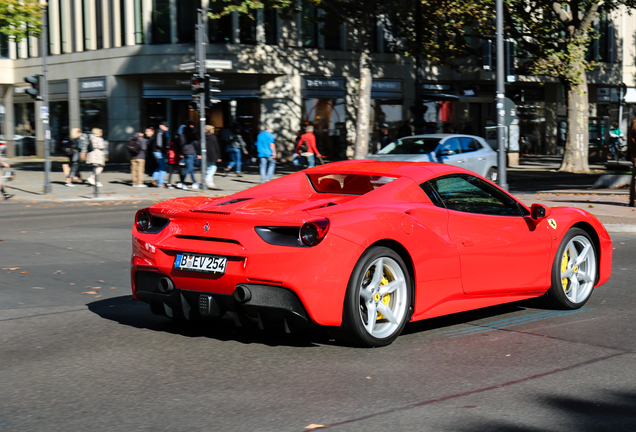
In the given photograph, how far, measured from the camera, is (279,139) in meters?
36.1

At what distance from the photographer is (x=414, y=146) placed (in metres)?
20.9

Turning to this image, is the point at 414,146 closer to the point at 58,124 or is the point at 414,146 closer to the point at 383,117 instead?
the point at 383,117

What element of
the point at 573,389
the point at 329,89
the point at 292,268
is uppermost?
the point at 329,89

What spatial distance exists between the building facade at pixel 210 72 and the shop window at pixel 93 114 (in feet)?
0.20

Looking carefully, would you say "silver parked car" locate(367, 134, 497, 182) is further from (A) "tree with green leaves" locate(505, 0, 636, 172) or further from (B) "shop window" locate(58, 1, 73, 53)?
(B) "shop window" locate(58, 1, 73, 53)

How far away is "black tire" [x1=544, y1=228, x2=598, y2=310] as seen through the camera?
22.5ft

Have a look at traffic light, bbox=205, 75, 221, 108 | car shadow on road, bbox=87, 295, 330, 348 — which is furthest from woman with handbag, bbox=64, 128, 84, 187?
car shadow on road, bbox=87, 295, 330, 348

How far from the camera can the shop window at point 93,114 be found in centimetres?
3619

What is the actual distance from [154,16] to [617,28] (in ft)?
90.6

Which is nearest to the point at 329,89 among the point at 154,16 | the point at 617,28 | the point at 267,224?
the point at 154,16

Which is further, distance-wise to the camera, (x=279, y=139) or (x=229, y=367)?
(x=279, y=139)

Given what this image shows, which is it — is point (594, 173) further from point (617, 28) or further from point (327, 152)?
point (617, 28)

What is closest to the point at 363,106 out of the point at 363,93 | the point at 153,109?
the point at 363,93

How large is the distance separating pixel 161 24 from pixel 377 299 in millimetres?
30532
